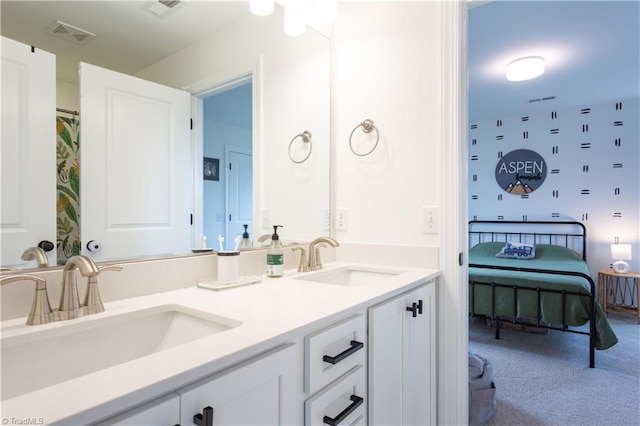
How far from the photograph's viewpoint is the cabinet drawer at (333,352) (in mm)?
833

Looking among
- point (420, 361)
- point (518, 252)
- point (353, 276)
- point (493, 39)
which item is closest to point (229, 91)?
point (353, 276)

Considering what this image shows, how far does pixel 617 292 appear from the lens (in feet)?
14.0

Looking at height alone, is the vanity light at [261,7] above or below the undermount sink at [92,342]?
above

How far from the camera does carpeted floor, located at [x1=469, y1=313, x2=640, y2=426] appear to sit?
198 centimetres

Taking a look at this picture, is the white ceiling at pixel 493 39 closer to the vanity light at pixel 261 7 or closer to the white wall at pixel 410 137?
the vanity light at pixel 261 7

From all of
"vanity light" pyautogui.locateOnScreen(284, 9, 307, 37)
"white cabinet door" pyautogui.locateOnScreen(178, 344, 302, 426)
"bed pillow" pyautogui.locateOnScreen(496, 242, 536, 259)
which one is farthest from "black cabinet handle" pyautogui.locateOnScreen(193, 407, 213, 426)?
"bed pillow" pyautogui.locateOnScreen(496, 242, 536, 259)

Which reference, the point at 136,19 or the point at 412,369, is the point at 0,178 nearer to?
the point at 136,19

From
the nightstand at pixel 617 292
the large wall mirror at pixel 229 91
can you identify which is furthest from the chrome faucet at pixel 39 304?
the nightstand at pixel 617 292

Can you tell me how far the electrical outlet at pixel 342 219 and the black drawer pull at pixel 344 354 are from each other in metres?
0.94

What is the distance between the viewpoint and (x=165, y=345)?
955 millimetres

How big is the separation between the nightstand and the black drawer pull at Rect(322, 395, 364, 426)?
4408 millimetres

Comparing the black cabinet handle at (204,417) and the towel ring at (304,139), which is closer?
the black cabinet handle at (204,417)

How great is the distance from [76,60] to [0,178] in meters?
0.38

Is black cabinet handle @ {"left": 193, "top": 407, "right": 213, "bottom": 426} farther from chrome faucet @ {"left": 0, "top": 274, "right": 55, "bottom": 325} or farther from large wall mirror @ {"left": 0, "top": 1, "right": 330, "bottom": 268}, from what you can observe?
large wall mirror @ {"left": 0, "top": 1, "right": 330, "bottom": 268}
